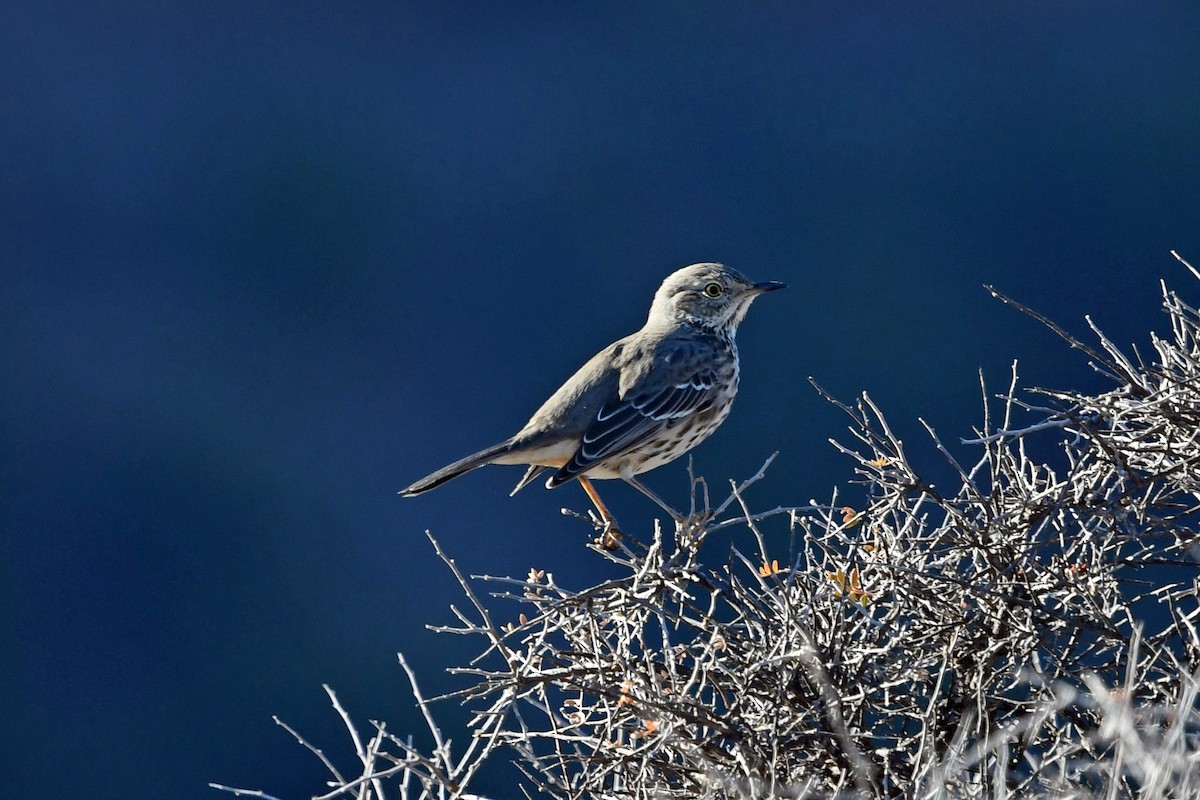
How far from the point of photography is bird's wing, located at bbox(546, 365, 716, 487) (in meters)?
5.84

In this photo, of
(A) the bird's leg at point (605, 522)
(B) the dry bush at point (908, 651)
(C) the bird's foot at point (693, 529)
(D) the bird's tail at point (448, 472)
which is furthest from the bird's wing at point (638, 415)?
(B) the dry bush at point (908, 651)

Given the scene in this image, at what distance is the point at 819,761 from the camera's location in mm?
3348

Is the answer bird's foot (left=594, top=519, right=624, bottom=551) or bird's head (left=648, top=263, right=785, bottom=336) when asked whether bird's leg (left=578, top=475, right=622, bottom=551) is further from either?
bird's head (left=648, top=263, right=785, bottom=336)

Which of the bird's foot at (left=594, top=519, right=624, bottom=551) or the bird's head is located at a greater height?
the bird's head

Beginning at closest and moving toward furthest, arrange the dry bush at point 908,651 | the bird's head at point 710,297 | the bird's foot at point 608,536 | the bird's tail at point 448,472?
the dry bush at point 908,651 < the bird's foot at point 608,536 < the bird's tail at point 448,472 < the bird's head at point 710,297

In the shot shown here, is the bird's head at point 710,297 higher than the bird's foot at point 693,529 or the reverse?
higher

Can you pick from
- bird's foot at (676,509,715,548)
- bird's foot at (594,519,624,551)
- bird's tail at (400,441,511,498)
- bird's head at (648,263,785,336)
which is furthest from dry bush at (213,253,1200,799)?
bird's head at (648,263,785,336)

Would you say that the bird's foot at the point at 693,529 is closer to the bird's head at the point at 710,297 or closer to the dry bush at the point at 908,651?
the dry bush at the point at 908,651

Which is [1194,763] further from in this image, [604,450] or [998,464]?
[604,450]

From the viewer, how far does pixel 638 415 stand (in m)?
6.07

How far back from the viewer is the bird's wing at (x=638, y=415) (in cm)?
584

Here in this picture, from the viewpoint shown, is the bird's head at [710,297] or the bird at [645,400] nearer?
the bird at [645,400]

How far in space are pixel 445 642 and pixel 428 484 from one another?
6190 mm

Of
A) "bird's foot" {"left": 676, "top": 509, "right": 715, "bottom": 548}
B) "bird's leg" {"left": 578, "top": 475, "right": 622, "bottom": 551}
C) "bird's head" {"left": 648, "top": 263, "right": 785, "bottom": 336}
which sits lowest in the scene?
"bird's leg" {"left": 578, "top": 475, "right": 622, "bottom": 551}
